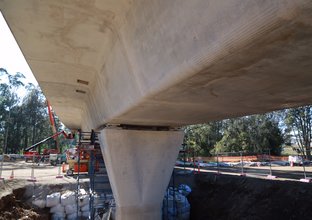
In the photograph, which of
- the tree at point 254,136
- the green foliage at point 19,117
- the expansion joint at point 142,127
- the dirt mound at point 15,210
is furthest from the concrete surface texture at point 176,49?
the green foliage at point 19,117

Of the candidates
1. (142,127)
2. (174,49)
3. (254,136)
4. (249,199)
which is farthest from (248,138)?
(174,49)

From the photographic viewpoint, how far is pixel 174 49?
3916mm

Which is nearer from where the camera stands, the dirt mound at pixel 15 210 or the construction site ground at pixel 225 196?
the construction site ground at pixel 225 196

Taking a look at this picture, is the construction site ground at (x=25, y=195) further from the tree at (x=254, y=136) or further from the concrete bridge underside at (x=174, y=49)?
the tree at (x=254, y=136)

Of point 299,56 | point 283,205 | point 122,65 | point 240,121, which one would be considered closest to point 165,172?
point 283,205

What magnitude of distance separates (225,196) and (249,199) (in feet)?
6.22

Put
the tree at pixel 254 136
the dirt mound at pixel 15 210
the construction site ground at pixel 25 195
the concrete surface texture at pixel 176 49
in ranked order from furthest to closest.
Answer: the tree at pixel 254 136, the construction site ground at pixel 25 195, the dirt mound at pixel 15 210, the concrete surface texture at pixel 176 49

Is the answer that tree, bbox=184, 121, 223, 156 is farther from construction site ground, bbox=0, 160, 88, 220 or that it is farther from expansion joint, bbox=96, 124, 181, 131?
expansion joint, bbox=96, 124, 181, 131

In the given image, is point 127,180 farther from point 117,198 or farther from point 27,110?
point 27,110

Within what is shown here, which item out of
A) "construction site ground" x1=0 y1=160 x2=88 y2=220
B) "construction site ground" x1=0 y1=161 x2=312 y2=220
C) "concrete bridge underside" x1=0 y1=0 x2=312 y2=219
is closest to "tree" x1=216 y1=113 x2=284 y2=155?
"construction site ground" x1=0 y1=161 x2=312 y2=220

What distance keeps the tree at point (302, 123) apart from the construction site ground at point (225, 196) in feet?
141

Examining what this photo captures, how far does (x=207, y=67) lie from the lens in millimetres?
3484

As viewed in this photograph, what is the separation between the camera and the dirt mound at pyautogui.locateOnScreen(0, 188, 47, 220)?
14414 mm

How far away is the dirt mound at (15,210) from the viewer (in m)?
14.4
